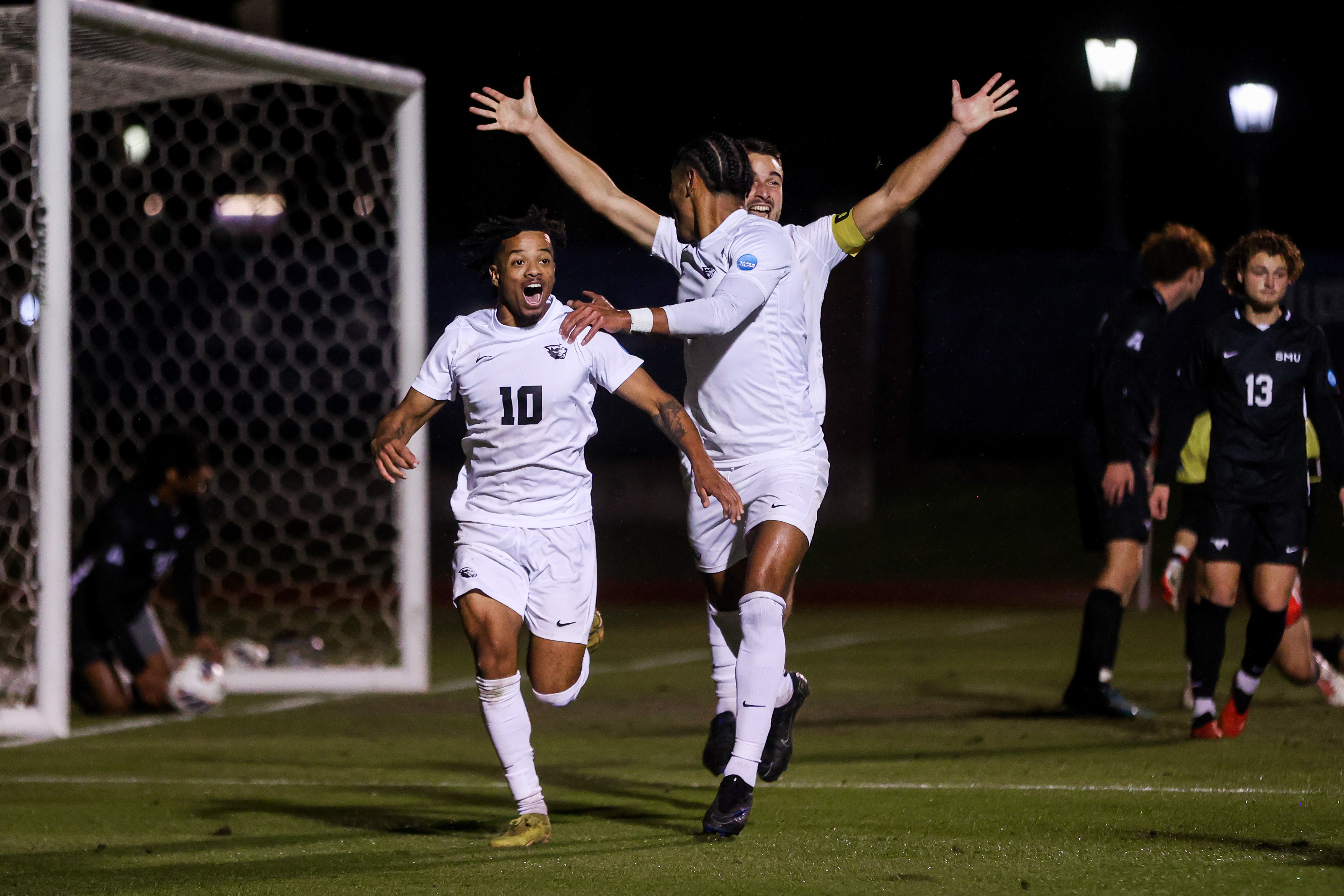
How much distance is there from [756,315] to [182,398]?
17872mm

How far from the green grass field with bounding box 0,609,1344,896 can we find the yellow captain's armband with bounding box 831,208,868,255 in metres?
1.80

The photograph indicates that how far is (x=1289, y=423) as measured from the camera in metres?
6.52

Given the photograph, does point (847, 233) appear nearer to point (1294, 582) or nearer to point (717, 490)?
point (717, 490)

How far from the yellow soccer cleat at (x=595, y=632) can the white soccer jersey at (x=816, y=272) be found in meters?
0.93

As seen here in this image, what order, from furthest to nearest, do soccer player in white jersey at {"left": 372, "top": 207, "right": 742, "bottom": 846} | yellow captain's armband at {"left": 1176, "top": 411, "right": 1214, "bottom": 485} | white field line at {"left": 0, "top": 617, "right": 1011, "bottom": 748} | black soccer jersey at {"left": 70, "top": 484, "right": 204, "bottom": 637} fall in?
black soccer jersey at {"left": 70, "top": 484, "right": 204, "bottom": 637}, white field line at {"left": 0, "top": 617, "right": 1011, "bottom": 748}, yellow captain's armband at {"left": 1176, "top": 411, "right": 1214, "bottom": 485}, soccer player in white jersey at {"left": 372, "top": 207, "right": 742, "bottom": 846}

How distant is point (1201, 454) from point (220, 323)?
17.5m

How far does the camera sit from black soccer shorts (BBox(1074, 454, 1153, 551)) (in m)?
7.37

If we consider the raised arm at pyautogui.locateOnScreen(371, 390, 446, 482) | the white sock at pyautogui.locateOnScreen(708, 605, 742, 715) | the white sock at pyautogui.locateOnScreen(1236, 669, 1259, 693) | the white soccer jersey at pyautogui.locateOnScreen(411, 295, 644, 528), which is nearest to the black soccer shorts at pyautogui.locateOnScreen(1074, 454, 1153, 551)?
the white sock at pyautogui.locateOnScreen(1236, 669, 1259, 693)

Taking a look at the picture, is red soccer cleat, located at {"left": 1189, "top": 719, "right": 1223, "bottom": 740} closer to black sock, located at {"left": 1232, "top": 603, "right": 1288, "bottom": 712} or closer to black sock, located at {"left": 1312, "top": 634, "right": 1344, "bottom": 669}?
black sock, located at {"left": 1232, "top": 603, "right": 1288, "bottom": 712}

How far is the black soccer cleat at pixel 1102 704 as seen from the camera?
7.38 m

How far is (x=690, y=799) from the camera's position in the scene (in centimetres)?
581

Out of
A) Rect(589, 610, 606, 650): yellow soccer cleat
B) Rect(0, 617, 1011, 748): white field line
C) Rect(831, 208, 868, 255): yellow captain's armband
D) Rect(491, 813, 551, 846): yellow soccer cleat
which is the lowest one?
Rect(0, 617, 1011, 748): white field line

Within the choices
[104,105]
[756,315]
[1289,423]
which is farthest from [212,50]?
[1289,423]

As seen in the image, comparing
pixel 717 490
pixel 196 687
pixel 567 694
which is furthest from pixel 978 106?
pixel 196 687
